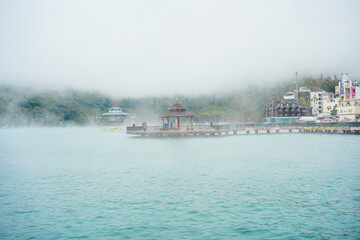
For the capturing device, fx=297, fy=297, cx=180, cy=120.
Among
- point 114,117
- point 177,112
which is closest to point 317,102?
→ point 177,112

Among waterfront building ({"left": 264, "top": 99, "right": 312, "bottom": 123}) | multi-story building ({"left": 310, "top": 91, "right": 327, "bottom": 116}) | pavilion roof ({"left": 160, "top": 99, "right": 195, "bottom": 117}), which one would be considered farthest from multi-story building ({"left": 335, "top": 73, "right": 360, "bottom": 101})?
pavilion roof ({"left": 160, "top": 99, "right": 195, "bottom": 117})

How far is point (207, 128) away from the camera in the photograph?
61125 mm

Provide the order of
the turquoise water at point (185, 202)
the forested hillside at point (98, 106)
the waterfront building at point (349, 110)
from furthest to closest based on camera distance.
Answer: the forested hillside at point (98, 106), the waterfront building at point (349, 110), the turquoise water at point (185, 202)

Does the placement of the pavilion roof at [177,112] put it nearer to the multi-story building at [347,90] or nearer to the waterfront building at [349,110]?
the waterfront building at [349,110]

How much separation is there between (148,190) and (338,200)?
9863 millimetres

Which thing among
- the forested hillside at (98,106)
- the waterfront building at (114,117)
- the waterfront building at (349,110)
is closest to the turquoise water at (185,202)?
the waterfront building at (349,110)

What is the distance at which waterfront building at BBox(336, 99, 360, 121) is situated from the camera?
3061 inches

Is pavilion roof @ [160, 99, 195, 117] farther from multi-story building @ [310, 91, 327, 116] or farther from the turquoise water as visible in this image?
multi-story building @ [310, 91, 327, 116]

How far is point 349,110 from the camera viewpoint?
80.3 meters

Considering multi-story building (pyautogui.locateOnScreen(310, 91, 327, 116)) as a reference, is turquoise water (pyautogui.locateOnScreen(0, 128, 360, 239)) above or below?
below

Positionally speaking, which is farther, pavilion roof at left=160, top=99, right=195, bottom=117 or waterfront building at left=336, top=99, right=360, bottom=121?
waterfront building at left=336, top=99, right=360, bottom=121

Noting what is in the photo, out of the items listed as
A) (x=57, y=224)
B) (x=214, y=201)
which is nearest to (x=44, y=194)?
(x=57, y=224)

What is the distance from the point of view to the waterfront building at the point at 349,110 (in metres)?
77.8

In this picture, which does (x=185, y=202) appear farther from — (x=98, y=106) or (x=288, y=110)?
(x=98, y=106)
